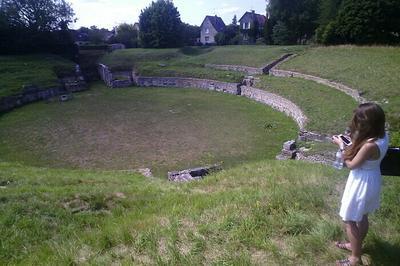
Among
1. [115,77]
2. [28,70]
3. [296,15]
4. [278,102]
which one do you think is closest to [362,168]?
[278,102]

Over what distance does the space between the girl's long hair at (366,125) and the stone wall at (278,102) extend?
42.9ft

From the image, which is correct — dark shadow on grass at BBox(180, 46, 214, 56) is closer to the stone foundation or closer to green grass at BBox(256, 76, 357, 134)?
green grass at BBox(256, 76, 357, 134)

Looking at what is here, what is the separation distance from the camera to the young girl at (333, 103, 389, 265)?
349cm

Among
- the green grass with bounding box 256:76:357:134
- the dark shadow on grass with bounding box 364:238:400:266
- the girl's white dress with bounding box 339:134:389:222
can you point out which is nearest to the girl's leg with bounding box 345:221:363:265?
the girl's white dress with bounding box 339:134:389:222

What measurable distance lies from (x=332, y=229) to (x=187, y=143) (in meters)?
12.3

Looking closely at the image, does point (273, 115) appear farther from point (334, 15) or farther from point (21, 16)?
point (21, 16)

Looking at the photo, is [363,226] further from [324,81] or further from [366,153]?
[324,81]

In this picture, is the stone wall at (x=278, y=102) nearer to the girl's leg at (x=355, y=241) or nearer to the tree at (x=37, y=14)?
the girl's leg at (x=355, y=241)

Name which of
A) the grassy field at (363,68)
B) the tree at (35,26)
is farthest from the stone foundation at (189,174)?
the tree at (35,26)

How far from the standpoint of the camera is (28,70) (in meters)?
31.4

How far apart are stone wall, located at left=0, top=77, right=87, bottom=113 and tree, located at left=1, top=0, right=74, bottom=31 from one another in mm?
12631

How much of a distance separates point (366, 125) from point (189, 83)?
2855cm

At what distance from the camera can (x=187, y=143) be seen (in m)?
16.5

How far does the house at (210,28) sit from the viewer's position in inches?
2544
